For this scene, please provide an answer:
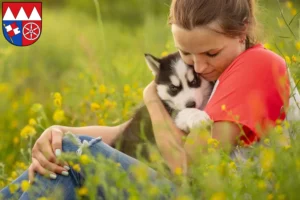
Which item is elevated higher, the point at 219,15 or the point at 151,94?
the point at 219,15

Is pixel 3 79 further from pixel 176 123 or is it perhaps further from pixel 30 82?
pixel 176 123

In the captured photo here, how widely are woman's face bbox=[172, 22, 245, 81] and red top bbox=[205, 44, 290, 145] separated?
5 centimetres

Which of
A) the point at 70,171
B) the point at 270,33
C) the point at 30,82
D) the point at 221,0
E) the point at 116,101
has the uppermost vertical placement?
the point at 221,0

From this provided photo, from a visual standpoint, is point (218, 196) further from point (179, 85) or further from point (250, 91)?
point (179, 85)

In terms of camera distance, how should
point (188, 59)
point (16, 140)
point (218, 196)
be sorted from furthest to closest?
1. point (16, 140)
2. point (188, 59)
3. point (218, 196)

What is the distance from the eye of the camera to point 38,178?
9.37ft

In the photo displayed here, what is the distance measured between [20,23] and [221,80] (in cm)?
183

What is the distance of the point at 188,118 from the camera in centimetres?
310

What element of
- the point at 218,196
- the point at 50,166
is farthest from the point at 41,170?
the point at 218,196

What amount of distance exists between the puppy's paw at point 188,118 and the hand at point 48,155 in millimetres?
508

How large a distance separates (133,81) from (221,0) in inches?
69.2

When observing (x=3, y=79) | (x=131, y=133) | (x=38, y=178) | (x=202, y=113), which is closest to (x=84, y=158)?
(x=38, y=178)

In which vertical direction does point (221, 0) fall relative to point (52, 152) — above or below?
above

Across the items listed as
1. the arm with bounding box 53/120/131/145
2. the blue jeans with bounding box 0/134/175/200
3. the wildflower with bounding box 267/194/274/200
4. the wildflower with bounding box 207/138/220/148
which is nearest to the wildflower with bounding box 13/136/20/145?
the arm with bounding box 53/120/131/145
